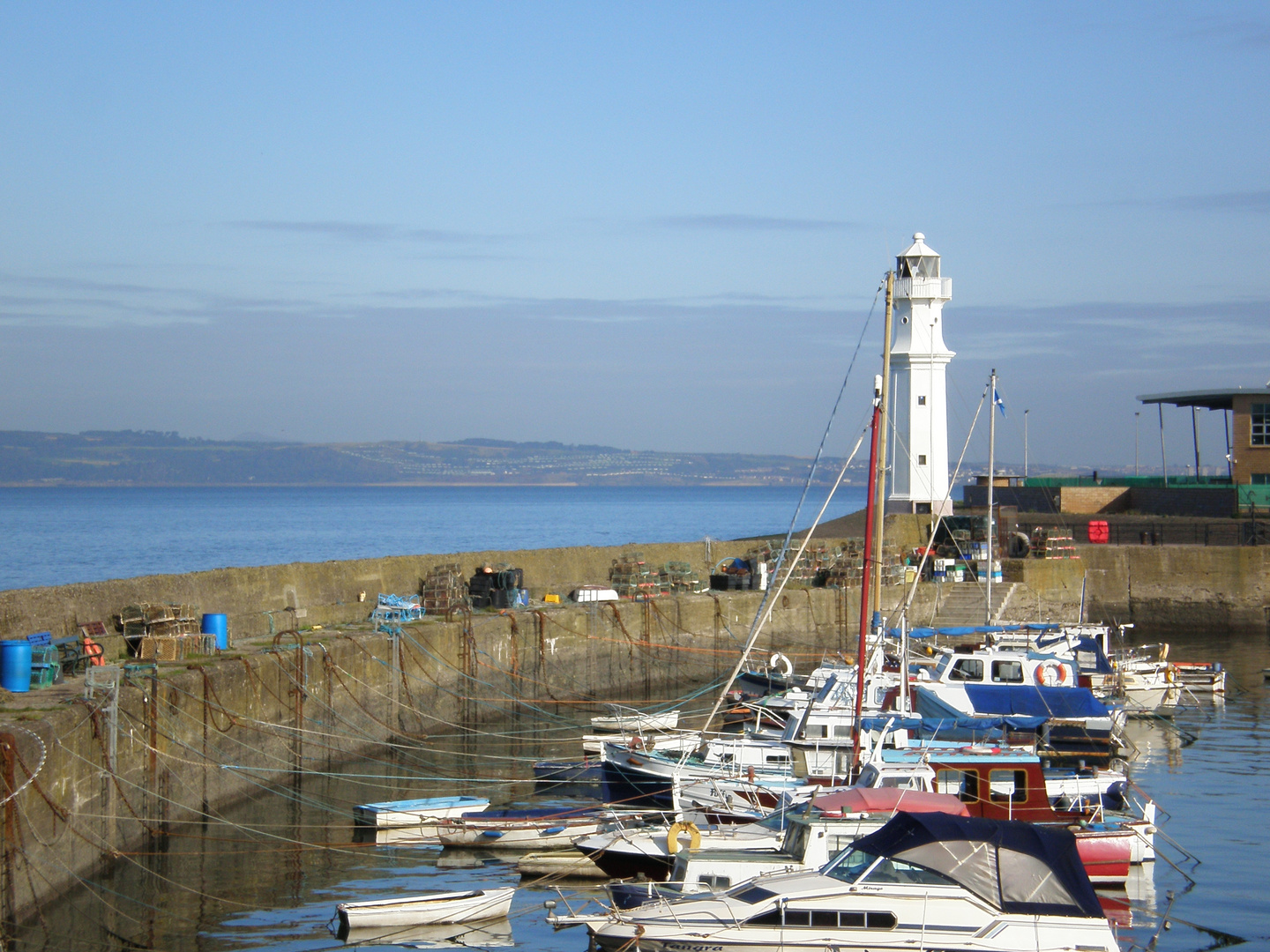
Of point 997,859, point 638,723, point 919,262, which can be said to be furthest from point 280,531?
point 997,859

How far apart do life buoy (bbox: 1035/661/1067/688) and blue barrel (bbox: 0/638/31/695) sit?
54.1 ft

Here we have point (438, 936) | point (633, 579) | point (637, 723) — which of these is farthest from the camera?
point (633, 579)

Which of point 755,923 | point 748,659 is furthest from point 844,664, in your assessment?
point 755,923

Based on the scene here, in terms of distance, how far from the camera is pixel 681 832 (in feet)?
48.4

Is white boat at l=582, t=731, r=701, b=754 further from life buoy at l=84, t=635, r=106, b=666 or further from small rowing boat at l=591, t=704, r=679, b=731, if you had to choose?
life buoy at l=84, t=635, r=106, b=666

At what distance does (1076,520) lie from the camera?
45.5 meters

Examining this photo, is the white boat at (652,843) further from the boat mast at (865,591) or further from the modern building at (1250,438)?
the modern building at (1250,438)

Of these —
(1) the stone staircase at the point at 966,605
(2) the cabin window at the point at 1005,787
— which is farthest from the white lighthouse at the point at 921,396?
(2) the cabin window at the point at 1005,787

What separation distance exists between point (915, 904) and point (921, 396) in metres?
35.2

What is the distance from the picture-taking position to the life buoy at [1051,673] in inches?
938

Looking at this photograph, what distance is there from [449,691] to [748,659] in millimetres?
Result: 8497

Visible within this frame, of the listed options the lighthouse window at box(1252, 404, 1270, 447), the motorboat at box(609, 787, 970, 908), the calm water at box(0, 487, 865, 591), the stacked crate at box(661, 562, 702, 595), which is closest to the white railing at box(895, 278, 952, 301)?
the lighthouse window at box(1252, 404, 1270, 447)

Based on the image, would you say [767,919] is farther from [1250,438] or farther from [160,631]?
[1250,438]

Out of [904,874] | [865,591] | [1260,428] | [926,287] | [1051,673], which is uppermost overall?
[926,287]
